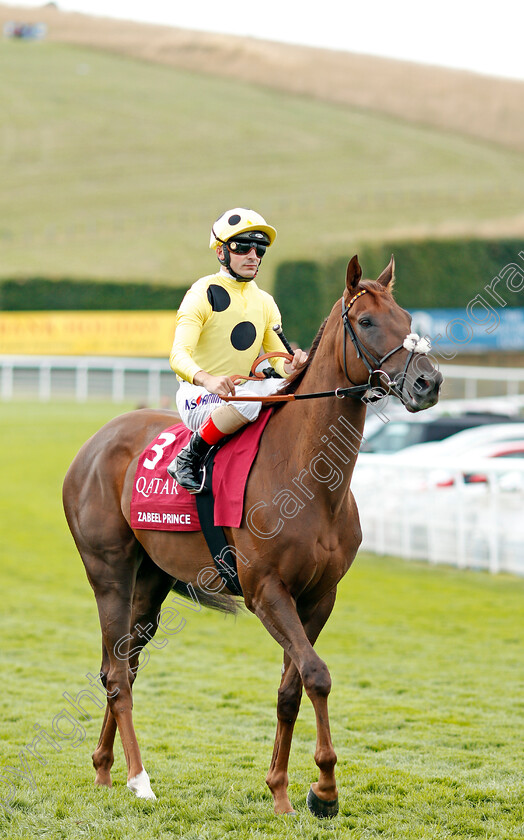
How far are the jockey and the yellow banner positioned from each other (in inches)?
980

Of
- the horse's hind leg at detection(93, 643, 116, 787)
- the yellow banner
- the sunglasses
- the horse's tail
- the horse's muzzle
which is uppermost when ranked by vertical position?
the sunglasses

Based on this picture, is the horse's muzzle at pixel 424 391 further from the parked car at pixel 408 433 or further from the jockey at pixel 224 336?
the parked car at pixel 408 433

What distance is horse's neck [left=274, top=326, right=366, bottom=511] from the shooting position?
4.04 m

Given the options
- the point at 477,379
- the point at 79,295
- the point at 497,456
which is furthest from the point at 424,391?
the point at 79,295

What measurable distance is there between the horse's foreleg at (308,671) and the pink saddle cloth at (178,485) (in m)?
0.36

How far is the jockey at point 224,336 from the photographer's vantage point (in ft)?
14.0

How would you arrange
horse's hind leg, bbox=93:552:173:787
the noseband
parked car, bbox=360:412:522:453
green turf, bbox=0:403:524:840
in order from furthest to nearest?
parked car, bbox=360:412:522:453, horse's hind leg, bbox=93:552:173:787, green turf, bbox=0:403:524:840, the noseband

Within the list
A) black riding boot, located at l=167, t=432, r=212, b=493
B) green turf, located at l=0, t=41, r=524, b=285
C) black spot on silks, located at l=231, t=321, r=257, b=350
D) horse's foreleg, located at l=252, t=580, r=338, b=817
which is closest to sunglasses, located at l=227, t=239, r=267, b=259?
black spot on silks, located at l=231, t=321, r=257, b=350

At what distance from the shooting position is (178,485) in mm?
4527

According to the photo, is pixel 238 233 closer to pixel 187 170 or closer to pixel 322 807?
pixel 322 807

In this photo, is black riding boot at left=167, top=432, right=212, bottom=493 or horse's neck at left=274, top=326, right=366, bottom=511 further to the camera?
black riding boot at left=167, top=432, right=212, bottom=493

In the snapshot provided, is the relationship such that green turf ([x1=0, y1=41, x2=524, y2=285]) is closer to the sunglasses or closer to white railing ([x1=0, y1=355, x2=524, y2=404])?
white railing ([x1=0, y1=355, x2=524, y2=404])

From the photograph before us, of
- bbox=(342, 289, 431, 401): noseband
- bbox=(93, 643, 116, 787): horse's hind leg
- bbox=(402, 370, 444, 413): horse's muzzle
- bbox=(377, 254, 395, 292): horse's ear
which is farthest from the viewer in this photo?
bbox=(93, 643, 116, 787): horse's hind leg

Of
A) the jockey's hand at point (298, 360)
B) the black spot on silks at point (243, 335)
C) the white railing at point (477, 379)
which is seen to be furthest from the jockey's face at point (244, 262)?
the white railing at point (477, 379)
